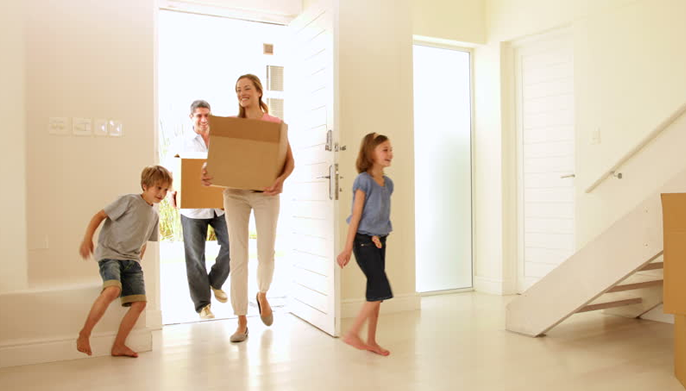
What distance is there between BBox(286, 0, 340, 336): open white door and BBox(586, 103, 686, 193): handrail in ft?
6.08

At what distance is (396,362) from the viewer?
8.68ft

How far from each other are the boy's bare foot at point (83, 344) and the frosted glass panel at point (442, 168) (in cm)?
261

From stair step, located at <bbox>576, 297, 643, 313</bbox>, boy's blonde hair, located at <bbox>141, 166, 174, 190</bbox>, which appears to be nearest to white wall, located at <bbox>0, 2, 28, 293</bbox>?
boy's blonde hair, located at <bbox>141, 166, 174, 190</bbox>

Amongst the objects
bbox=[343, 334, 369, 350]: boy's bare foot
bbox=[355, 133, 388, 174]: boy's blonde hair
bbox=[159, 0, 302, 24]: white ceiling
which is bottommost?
bbox=[343, 334, 369, 350]: boy's bare foot

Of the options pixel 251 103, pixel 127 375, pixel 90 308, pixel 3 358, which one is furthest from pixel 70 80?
pixel 127 375

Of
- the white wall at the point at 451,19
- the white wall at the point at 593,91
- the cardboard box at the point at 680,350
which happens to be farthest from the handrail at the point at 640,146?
the white wall at the point at 451,19

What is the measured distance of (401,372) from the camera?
2.49 meters

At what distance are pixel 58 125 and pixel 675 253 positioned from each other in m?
3.21

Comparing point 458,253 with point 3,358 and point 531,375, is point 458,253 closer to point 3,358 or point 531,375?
point 531,375

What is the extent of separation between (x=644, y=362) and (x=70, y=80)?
11.1 ft

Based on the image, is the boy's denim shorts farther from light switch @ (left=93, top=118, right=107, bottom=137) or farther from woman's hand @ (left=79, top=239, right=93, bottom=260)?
light switch @ (left=93, top=118, right=107, bottom=137)

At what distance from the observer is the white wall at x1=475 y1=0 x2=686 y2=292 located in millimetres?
3428

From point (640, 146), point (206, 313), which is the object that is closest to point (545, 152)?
point (640, 146)

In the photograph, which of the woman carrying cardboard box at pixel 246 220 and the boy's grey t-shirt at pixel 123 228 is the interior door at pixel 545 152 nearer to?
the woman carrying cardboard box at pixel 246 220
